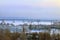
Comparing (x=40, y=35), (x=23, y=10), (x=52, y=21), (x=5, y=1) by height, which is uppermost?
(x=5, y=1)

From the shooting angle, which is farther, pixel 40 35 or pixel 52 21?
pixel 52 21

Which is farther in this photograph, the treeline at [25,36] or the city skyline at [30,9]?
the city skyline at [30,9]

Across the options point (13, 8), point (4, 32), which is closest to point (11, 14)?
point (13, 8)

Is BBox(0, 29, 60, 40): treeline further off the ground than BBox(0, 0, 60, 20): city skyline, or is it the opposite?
BBox(0, 0, 60, 20): city skyline

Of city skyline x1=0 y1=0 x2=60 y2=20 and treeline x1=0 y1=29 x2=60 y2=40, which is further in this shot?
city skyline x1=0 y1=0 x2=60 y2=20

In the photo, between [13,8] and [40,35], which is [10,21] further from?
[40,35]

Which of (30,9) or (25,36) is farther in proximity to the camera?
(30,9)

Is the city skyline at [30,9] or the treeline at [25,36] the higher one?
the city skyline at [30,9]

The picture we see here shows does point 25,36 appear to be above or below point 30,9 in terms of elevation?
below
